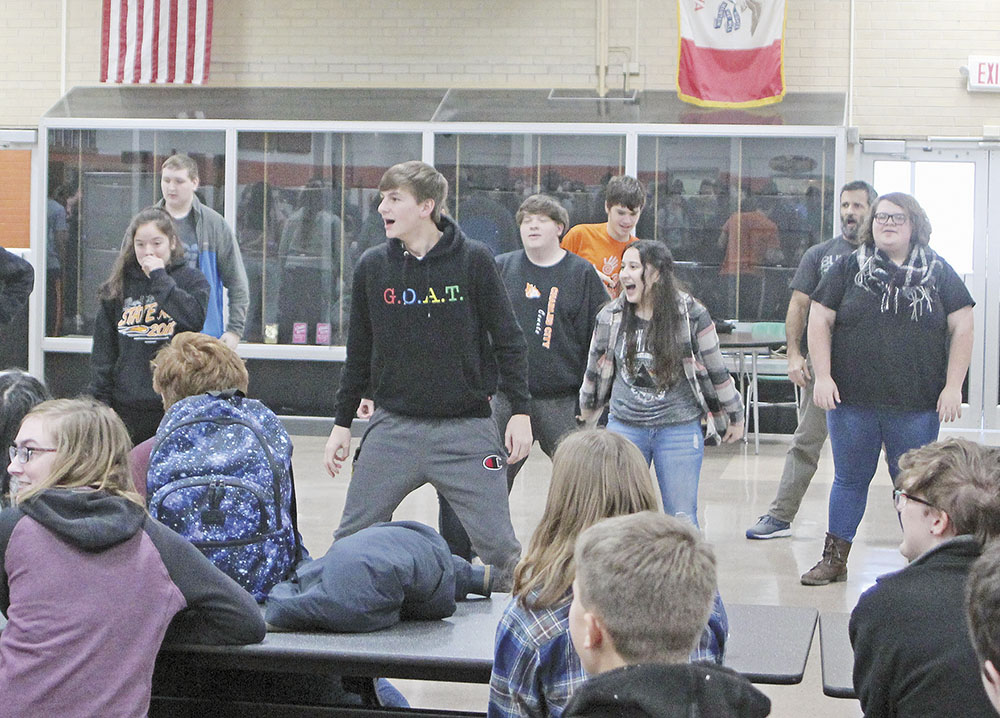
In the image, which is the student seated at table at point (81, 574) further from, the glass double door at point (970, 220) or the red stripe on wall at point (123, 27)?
Result: the red stripe on wall at point (123, 27)

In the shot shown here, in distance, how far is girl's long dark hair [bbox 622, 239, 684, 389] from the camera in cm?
508

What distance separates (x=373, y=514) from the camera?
4148 mm

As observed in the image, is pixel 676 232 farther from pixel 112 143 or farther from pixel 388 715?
pixel 388 715

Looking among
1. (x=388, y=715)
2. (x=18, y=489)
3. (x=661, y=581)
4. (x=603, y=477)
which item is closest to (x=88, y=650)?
(x=18, y=489)

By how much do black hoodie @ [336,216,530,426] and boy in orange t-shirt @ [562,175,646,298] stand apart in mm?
1904

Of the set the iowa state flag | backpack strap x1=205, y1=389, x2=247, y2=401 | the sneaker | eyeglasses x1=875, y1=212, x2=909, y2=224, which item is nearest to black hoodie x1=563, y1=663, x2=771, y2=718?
backpack strap x1=205, y1=389, x2=247, y2=401

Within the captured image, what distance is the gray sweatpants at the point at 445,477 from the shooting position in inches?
163

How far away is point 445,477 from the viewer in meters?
4.14

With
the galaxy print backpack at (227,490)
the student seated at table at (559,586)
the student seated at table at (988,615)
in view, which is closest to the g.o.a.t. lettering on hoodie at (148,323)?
the galaxy print backpack at (227,490)

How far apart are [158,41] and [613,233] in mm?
6681

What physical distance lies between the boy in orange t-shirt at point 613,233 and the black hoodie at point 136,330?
1985 mm

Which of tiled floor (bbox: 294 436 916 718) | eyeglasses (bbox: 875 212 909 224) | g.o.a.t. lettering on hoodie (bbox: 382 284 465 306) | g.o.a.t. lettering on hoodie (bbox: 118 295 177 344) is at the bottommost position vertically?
tiled floor (bbox: 294 436 916 718)

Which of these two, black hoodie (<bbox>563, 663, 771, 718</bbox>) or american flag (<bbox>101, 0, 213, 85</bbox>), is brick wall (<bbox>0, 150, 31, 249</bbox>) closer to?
american flag (<bbox>101, 0, 213, 85</bbox>)

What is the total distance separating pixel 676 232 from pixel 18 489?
8.11 m
